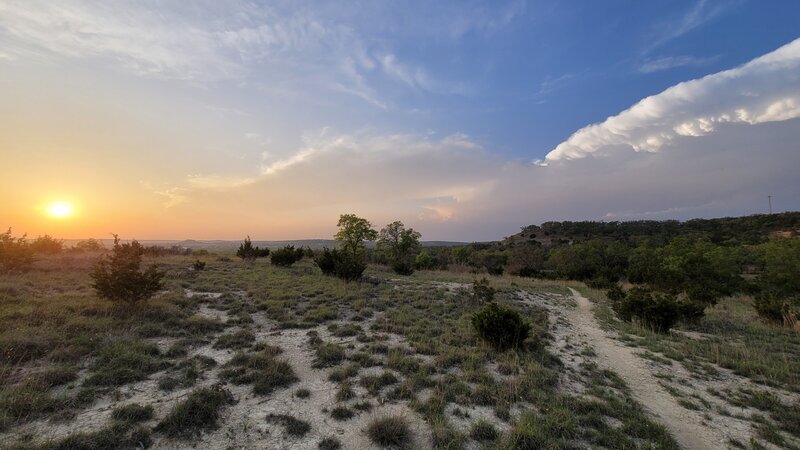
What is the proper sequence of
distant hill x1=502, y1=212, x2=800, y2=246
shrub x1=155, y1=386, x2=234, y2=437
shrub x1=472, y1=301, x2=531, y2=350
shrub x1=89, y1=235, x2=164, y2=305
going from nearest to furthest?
shrub x1=155, y1=386, x2=234, y2=437, shrub x1=472, y1=301, x2=531, y2=350, shrub x1=89, y1=235, x2=164, y2=305, distant hill x1=502, y1=212, x2=800, y2=246

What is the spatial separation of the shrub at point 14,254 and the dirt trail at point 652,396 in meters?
23.5

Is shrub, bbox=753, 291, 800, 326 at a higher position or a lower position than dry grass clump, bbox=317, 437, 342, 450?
lower

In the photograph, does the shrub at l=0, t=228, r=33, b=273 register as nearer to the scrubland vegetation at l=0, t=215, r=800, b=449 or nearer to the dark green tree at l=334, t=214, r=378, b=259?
the scrubland vegetation at l=0, t=215, r=800, b=449

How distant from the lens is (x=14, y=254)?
1528 cm

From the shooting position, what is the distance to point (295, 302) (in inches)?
516

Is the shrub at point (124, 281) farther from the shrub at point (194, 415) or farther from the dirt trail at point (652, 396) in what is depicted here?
the dirt trail at point (652, 396)

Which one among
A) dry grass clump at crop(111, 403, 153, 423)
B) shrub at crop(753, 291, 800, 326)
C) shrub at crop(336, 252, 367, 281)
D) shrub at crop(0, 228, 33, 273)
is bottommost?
shrub at crop(753, 291, 800, 326)

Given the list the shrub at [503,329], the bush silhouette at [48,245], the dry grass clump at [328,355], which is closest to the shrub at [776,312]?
the shrub at [503,329]

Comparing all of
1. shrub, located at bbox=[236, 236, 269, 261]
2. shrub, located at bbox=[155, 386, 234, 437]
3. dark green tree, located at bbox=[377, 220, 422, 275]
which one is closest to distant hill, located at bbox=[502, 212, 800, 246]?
dark green tree, located at bbox=[377, 220, 422, 275]

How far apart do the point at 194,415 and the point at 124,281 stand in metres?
7.62

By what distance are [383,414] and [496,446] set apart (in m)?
1.75

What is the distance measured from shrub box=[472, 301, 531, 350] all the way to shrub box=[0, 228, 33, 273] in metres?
20.3

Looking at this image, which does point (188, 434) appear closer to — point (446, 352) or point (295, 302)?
point (446, 352)

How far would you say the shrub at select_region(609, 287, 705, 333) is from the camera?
A: 12803 mm
